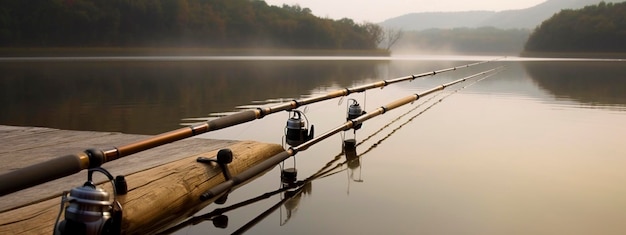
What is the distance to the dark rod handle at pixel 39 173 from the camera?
227 cm

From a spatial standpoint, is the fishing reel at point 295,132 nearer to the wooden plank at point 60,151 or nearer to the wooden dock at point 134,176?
the wooden dock at point 134,176

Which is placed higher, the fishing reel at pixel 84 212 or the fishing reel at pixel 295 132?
the fishing reel at pixel 84 212

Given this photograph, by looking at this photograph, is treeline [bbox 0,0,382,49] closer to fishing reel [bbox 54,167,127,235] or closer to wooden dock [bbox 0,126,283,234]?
wooden dock [bbox 0,126,283,234]

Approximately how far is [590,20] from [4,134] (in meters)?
101

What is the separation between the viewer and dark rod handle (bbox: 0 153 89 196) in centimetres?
227

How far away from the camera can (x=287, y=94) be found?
50.6 ft

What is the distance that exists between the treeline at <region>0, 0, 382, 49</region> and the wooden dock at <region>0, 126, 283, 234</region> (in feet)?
233

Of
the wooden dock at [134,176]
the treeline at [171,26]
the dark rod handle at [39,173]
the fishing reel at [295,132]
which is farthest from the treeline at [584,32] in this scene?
the dark rod handle at [39,173]

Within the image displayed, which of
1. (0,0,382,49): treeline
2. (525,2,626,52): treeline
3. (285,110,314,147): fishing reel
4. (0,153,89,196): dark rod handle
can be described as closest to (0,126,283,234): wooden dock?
(285,110,314,147): fishing reel

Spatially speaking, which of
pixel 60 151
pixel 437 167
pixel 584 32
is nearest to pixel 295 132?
pixel 437 167

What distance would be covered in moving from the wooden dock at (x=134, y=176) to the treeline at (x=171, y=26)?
71.0m

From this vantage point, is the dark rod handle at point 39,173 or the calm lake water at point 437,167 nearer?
the dark rod handle at point 39,173

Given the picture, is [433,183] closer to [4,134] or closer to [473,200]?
[473,200]

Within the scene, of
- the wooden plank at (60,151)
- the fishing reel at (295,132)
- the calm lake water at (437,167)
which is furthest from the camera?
the fishing reel at (295,132)
